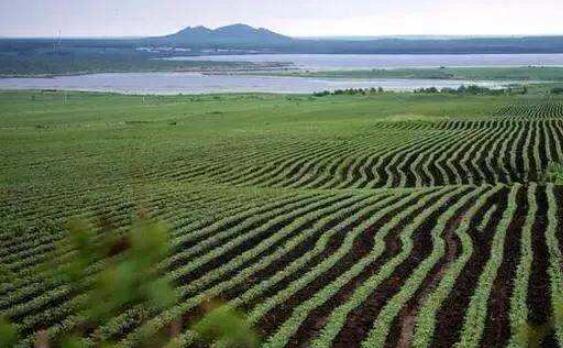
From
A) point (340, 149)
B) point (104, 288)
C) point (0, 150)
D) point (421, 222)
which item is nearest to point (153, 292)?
point (104, 288)

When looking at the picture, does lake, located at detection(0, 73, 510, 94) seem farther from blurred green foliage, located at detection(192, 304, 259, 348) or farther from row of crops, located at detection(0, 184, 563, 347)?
blurred green foliage, located at detection(192, 304, 259, 348)

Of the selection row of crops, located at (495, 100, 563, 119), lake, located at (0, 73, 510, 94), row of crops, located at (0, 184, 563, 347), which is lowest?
lake, located at (0, 73, 510, 94)

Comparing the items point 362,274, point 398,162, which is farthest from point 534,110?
point 362,274

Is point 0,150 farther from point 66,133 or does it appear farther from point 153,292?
point 153,292

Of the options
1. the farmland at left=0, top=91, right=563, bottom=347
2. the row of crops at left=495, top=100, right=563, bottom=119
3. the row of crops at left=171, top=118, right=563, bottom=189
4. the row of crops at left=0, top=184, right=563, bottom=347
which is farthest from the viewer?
the row of crops at left=495, top=100, right=563, bottom=119

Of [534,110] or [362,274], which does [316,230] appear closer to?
[362,274]

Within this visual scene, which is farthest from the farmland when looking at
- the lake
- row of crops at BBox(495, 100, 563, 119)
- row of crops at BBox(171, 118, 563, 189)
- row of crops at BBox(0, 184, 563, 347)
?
the lake
